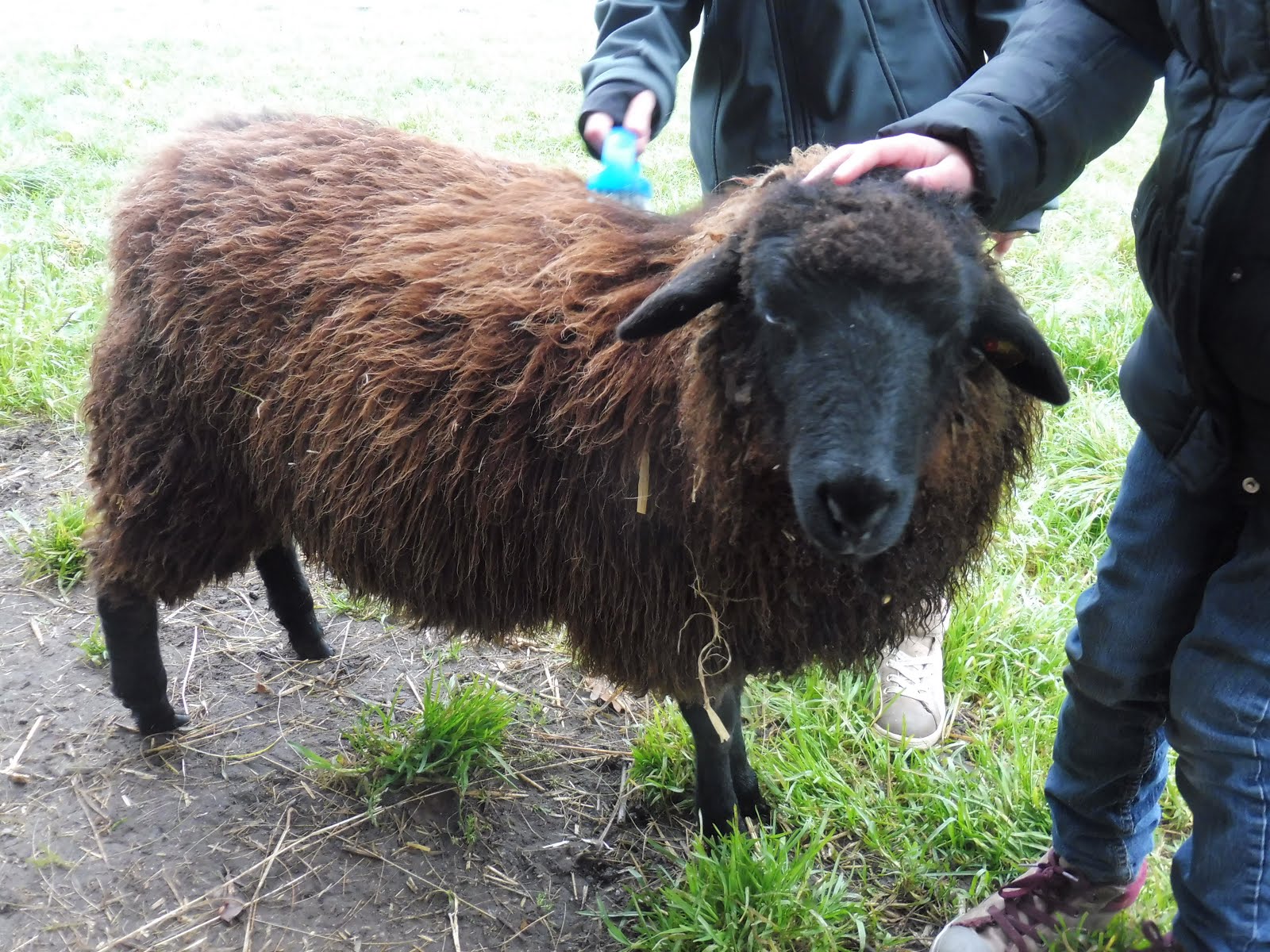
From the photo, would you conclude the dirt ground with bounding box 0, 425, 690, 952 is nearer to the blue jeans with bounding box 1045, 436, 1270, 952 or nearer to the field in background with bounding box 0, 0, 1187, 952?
the field in background with bounding box 0, 0, 1187, 952

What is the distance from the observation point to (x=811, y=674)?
236cm

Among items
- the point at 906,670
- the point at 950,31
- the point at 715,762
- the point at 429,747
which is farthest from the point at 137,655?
the point at 950,31

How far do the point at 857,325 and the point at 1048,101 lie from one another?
1.85 feet

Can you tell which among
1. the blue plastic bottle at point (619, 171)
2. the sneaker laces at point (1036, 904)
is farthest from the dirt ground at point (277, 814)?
the blue plastic bottle at point (619, 171)

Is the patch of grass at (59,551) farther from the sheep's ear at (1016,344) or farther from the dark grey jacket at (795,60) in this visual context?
the sheep's ear at (1016,344)

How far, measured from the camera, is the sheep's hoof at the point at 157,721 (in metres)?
2.97

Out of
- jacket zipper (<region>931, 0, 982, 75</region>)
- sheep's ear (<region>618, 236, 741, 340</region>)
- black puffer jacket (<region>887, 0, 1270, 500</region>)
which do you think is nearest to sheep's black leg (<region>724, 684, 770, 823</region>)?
sheep's ear (<region>618, 236, 741, 340</region>)

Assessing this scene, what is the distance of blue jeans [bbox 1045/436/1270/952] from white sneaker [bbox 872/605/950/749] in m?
0.64

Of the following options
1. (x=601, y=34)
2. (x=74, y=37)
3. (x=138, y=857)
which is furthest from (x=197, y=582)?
(x=74, y=37)

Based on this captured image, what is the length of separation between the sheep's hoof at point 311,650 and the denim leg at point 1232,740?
2670 mm

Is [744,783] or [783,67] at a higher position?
[783,67]

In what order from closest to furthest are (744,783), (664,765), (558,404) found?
(558,404) < (744,783) < (664,765)

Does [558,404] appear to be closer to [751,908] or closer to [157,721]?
[751,908]

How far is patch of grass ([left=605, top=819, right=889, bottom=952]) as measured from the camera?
2230mm
